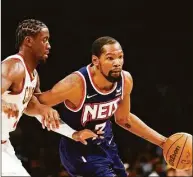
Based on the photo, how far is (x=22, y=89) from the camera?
331cm

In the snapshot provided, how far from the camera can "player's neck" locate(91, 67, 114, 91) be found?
148 inches

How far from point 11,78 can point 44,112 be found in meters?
0.34

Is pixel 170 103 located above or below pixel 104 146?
below

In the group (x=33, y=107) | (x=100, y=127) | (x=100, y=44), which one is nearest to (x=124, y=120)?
(x=100, y=127)

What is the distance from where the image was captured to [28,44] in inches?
135

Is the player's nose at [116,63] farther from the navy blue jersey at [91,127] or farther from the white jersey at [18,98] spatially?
the white jersey at [18,98]

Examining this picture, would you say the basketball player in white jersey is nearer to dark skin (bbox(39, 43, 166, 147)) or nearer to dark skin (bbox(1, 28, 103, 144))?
dark skin (bbox(1, 28, 103, 144))

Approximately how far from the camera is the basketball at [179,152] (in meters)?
3.98

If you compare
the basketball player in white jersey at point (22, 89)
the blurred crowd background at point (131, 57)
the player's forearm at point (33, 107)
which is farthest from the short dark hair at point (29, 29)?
the blurred crowd background at point (131, 57)

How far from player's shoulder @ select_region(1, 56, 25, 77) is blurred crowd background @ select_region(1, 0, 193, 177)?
11.4 feet

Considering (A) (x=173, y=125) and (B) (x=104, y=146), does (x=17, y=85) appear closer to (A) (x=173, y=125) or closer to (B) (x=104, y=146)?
(B) (x=104, y=146)

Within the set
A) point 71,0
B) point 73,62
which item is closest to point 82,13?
point 71,0

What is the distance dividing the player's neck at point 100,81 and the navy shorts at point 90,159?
43 centimetres

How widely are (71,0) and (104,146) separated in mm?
3955
